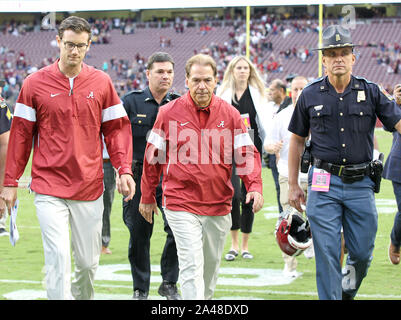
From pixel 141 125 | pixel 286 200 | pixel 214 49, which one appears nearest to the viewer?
pixel 141 125

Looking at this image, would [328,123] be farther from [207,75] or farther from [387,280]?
[387,280]

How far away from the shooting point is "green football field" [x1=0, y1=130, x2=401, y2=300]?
638cm

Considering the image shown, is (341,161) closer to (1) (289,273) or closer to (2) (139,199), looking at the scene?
(2) (139,199)

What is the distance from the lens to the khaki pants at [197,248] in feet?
15.8

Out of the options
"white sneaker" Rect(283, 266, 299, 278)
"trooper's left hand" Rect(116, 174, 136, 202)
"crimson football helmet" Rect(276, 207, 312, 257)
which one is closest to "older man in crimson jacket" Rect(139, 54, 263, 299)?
"trooper's left hand" Rect(116, 174, 136, 202)

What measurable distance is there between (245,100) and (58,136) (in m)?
3.39

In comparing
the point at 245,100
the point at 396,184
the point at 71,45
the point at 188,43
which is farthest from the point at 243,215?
the point at 188,43

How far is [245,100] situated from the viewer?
7.89 m

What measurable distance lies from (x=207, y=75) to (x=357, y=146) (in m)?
1.18

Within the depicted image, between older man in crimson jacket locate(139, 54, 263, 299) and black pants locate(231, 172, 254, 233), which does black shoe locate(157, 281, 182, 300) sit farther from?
black pants locate(231, 172, 254, 233)

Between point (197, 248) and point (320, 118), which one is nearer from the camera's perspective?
point (197, 248)

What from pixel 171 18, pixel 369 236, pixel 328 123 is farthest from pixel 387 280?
pixel 171 18
